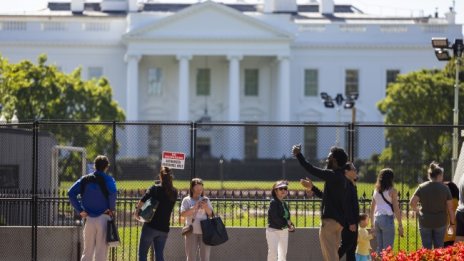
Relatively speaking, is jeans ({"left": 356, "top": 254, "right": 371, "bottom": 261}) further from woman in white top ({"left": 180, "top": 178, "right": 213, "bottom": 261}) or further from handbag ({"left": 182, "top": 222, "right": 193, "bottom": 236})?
handbag ({"left": 182, "top": 222, "right": 193, "bottom": 236})

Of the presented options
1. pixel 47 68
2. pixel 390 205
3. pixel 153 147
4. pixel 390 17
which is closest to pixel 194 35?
pixel 390 17

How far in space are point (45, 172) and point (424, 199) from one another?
33.1 feet

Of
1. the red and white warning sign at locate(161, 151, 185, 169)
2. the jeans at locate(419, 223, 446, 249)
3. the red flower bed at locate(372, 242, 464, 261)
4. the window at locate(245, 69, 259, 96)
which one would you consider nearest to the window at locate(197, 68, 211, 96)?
the window at locate(245, 69, 259, 96)

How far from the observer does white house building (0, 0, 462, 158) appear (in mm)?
92812

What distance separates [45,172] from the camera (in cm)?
2959

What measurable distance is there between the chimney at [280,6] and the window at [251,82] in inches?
257

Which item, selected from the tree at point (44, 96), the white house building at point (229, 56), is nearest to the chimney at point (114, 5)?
the white house building at point (229, 56)

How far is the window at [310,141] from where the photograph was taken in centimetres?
7412

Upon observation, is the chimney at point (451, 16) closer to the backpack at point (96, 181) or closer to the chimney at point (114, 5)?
the chimney at point (114, 5)

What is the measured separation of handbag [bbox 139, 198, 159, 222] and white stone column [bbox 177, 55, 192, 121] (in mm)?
70072

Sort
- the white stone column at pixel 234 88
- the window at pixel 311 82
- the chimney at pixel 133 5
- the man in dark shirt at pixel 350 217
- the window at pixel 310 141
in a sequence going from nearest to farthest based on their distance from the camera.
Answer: the man in dark shirt at pixel 350 217
the window at pixel 310 141
the white stone column at pixel 234 88
the window at pixel 311 82
the chimney at pixel 133 5

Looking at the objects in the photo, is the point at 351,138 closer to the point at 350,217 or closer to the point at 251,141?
the point at 350,217

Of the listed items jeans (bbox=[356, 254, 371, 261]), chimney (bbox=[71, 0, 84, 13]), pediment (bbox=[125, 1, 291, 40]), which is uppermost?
chimney (bbox=[71, 0, 84, 13])

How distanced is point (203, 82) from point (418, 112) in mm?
38773
